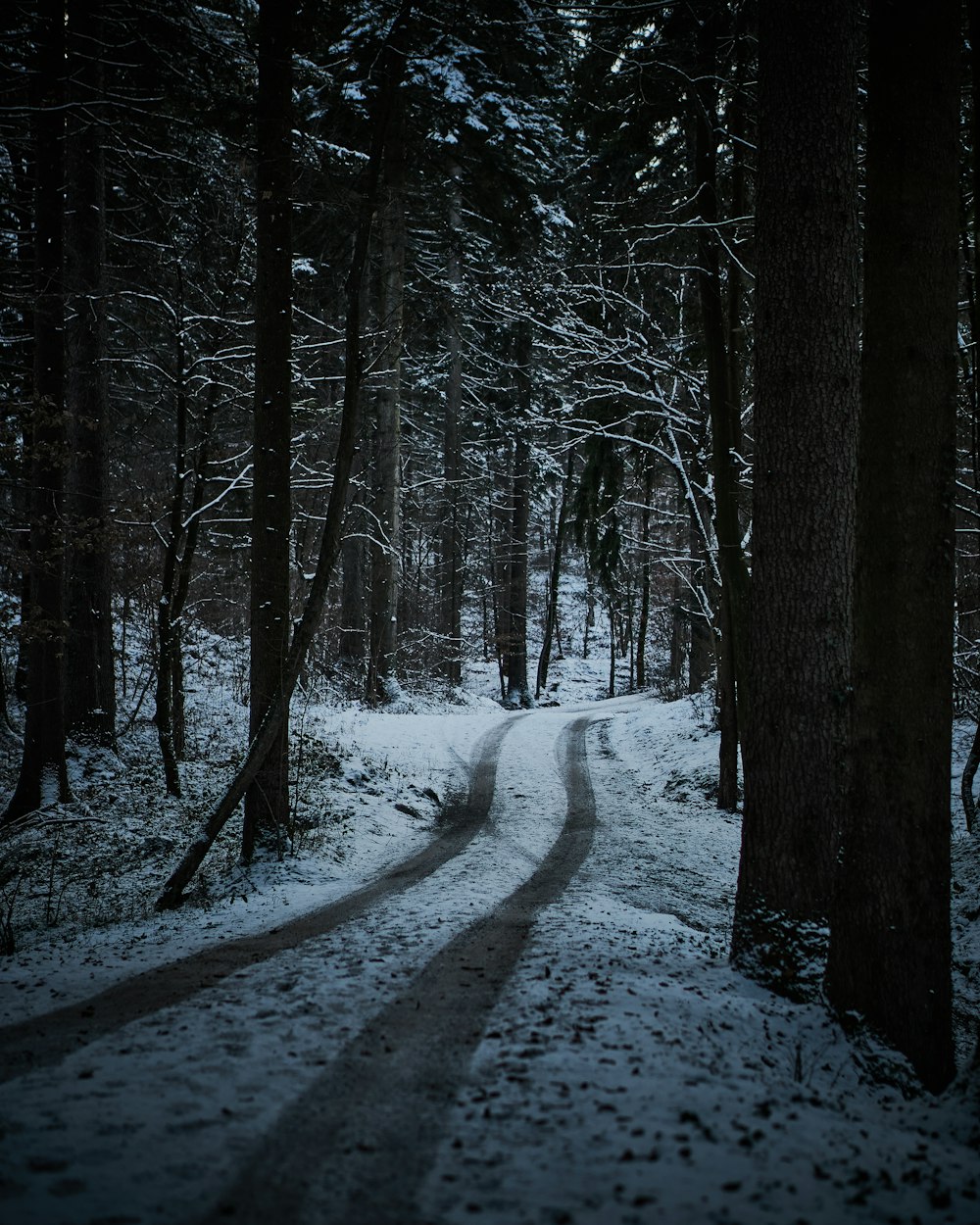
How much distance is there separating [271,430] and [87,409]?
16.0ft

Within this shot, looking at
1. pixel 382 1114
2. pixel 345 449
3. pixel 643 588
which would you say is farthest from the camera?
pixel 643 588

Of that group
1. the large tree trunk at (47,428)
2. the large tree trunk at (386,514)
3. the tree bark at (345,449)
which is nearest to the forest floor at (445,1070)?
the tree bark at (345,449)

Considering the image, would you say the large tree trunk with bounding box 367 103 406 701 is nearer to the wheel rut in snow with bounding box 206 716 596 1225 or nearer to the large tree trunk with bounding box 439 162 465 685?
the large tree trunk with bounding box 439 162 465 685

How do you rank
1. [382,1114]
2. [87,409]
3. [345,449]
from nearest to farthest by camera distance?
[382,1114] → [345,449] → [87,409]

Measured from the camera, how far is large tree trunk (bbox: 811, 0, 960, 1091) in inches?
162

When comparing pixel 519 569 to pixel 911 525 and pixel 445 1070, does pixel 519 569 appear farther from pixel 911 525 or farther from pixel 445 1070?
pixel 445 1070

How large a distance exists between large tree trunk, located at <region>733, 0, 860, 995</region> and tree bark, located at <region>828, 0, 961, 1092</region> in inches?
31.0

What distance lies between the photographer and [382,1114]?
9.80ft

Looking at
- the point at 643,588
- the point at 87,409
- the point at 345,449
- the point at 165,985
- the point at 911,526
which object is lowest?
the point at 165,985

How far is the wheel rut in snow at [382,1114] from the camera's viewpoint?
239 centimetres

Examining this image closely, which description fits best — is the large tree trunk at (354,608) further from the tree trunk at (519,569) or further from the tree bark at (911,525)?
the tree bark at (911,525)

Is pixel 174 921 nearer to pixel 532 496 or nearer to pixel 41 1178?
pixel 41 1178

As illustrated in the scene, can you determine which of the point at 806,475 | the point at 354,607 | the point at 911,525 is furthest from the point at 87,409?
the point at 911,525

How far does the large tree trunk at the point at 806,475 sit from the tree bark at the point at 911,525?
0.79 meters
